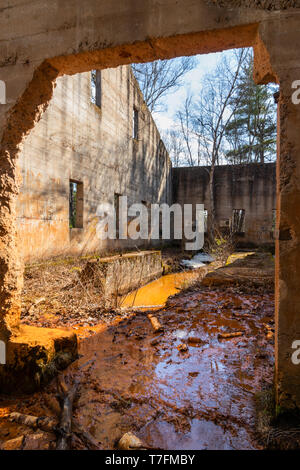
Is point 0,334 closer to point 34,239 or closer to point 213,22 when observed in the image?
point 213,22

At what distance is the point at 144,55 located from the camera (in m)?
2.55

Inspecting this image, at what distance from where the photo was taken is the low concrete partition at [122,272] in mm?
6297

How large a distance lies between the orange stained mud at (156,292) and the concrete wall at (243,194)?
10252 millimetres

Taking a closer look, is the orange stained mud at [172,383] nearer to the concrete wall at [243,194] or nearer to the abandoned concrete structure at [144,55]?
the abandoned concrete structure at [144,55]

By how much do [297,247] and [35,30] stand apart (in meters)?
3.04

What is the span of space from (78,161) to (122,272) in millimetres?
4426

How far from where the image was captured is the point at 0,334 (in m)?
2.78

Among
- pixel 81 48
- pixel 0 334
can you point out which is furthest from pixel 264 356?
pixel 81 48

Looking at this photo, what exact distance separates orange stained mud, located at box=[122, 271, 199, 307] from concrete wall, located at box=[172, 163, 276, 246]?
1025cm

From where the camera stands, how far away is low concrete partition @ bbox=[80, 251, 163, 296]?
6.30 meters
